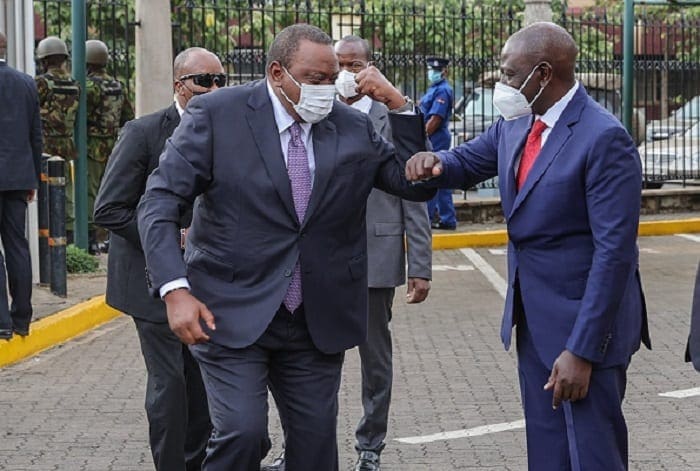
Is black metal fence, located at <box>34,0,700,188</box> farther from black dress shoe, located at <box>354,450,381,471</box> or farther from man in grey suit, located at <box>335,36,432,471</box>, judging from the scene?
black dress shoe, located at <box>354,450,381,471</box>

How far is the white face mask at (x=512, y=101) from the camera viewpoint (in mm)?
5172

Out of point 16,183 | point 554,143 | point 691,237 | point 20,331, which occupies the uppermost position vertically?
point 554,143

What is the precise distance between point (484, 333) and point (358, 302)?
6.02 meters

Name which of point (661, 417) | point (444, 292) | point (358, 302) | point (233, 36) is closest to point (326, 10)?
point (233, 36)

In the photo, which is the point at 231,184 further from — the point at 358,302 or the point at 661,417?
the point at 661,417

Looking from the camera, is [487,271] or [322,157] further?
[487,271]

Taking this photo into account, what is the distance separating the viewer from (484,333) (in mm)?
11477

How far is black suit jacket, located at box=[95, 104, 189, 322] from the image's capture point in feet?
21.2

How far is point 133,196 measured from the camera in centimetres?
650

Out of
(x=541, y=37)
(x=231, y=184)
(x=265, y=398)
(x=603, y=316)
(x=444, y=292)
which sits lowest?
(x=444, y=292)

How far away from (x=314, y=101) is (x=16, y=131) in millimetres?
5445

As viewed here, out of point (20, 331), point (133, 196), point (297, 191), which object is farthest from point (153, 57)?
point (297, 191)

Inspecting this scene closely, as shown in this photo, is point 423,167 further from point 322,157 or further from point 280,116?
point 280,116

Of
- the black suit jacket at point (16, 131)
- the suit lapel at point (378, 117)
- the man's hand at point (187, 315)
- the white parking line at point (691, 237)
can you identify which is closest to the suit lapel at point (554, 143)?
the man's hand at point (187, 315)
